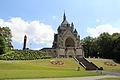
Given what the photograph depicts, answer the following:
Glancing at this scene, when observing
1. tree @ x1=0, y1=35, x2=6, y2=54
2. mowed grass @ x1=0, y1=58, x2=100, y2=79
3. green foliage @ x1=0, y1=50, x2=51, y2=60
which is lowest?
mowed grass @ x1=0, y1=58, x2=100, y2=79

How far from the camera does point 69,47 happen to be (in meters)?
93.6

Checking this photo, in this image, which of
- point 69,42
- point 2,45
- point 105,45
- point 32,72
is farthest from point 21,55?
point 105,45

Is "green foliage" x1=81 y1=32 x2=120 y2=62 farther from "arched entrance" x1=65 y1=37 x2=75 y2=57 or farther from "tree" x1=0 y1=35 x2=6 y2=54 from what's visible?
"tree" x1=0 y1=35 x2=6 y2=54

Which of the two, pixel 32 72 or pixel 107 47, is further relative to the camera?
pixel 107 47

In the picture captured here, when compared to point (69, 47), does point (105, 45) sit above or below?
above

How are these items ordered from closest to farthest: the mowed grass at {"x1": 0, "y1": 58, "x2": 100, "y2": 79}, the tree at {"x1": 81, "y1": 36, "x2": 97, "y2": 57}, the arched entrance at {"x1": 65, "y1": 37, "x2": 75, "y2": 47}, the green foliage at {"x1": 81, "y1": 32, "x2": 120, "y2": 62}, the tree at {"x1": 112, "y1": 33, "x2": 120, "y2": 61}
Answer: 1. the mowed grass at {"x1": 0, "y1": 58, "x2": 100, "y2": 79}
2. the tree at {"x1": 112, "y1": 33, "x2": 120, "y2": 61}
3. the green foliage at {"x1": 81, "y1": 32, "x2": 120, "y2": 62}
4. the arched entrance at {"x1": 65, "y1": 37, "x2": 75, "y2": 47}
5. the tree at {"x1": 81, "y1": 36, "x2": 97, "y2": 57}

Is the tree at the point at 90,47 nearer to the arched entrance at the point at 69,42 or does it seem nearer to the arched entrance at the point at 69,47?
the arched entrance at the point at 69,42

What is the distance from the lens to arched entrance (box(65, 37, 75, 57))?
9181cm

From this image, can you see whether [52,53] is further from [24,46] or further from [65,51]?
[24,46]

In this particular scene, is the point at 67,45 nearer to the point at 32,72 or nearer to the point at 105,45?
the point at 105,45

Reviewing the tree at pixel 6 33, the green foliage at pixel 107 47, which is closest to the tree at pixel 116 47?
the green foliage at pixel 107 47

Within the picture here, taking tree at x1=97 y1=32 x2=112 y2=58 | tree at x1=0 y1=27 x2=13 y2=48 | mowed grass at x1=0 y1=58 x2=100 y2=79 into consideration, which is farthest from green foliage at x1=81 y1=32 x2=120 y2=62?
tree at x1=0 y1=27 x2=13 y2=48

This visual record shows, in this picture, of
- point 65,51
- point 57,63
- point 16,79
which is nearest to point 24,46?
point 65,51

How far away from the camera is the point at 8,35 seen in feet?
281
